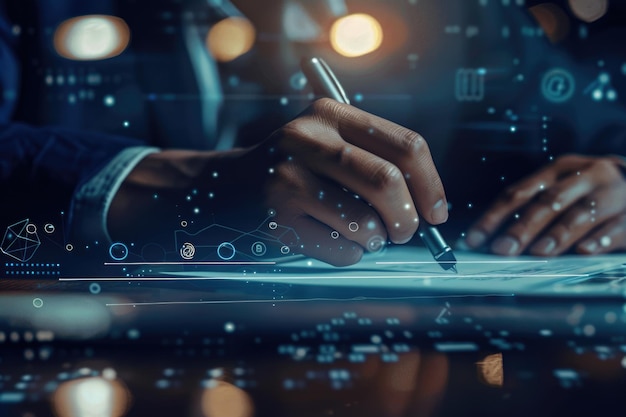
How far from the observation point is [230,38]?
0.71 meters

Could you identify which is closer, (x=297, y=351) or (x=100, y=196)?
(x=297, y=351)

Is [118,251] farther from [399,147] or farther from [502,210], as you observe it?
[502,210]

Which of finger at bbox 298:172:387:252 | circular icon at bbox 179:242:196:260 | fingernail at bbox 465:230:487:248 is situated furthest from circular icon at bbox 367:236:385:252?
circular icon at bbox 179:242:196:260

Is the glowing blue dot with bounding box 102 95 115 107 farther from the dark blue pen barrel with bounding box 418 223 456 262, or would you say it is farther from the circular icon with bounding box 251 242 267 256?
the dark blue pen barrel with bounding box 418 223 456 262

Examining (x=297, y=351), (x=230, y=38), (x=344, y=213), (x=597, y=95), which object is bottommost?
(x=297, y=351)

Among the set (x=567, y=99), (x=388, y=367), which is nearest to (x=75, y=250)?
(x=388, y=367)

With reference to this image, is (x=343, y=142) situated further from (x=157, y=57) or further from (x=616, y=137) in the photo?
(x=616, y=137)

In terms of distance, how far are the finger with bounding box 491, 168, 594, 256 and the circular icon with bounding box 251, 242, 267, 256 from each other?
0.29 m

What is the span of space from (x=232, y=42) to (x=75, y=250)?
32cm

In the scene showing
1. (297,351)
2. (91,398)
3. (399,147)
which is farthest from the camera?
(399,147)

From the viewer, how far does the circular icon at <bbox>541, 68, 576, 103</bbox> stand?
2.39ft

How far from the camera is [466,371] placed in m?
0.54

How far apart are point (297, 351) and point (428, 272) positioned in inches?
8.8
